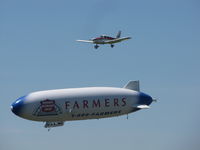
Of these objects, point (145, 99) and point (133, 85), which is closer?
point (145, 99)

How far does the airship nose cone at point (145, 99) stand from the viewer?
16881 cm

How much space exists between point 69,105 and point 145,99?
92.4ft

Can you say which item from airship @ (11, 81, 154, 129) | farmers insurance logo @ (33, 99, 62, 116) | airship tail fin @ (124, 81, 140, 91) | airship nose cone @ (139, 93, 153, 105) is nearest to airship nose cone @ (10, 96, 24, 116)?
airship @ (11, 81, 154, 129)

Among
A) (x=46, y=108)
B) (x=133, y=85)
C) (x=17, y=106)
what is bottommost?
(x=46, y=108)

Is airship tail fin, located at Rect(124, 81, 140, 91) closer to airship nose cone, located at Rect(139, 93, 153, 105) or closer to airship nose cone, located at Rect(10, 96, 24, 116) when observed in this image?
airship nose cone, located at Rect(139, 93, 153, 105)

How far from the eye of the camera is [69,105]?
156 meters

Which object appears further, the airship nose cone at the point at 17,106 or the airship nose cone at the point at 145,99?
the airship nose cone at the point at 145,99

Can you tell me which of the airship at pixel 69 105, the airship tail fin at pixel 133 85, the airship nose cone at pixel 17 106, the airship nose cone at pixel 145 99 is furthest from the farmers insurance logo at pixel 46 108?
the airship tail fin at pixel 133 85

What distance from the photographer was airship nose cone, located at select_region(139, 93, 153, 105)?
169 meters

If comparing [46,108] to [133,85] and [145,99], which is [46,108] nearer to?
[133,85]

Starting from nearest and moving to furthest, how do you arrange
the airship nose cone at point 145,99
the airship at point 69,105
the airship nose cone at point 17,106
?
the airship at point 69,105
the airship nose cone at point 17,106
the airship nose cone at point 145,99

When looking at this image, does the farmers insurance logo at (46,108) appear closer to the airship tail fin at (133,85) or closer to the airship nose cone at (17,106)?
the airship nose cone at (17,106)

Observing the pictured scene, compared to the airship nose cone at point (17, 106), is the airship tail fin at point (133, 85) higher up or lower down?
higher up

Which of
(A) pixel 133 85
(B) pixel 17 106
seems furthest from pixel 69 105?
(A) pixel 133 85
